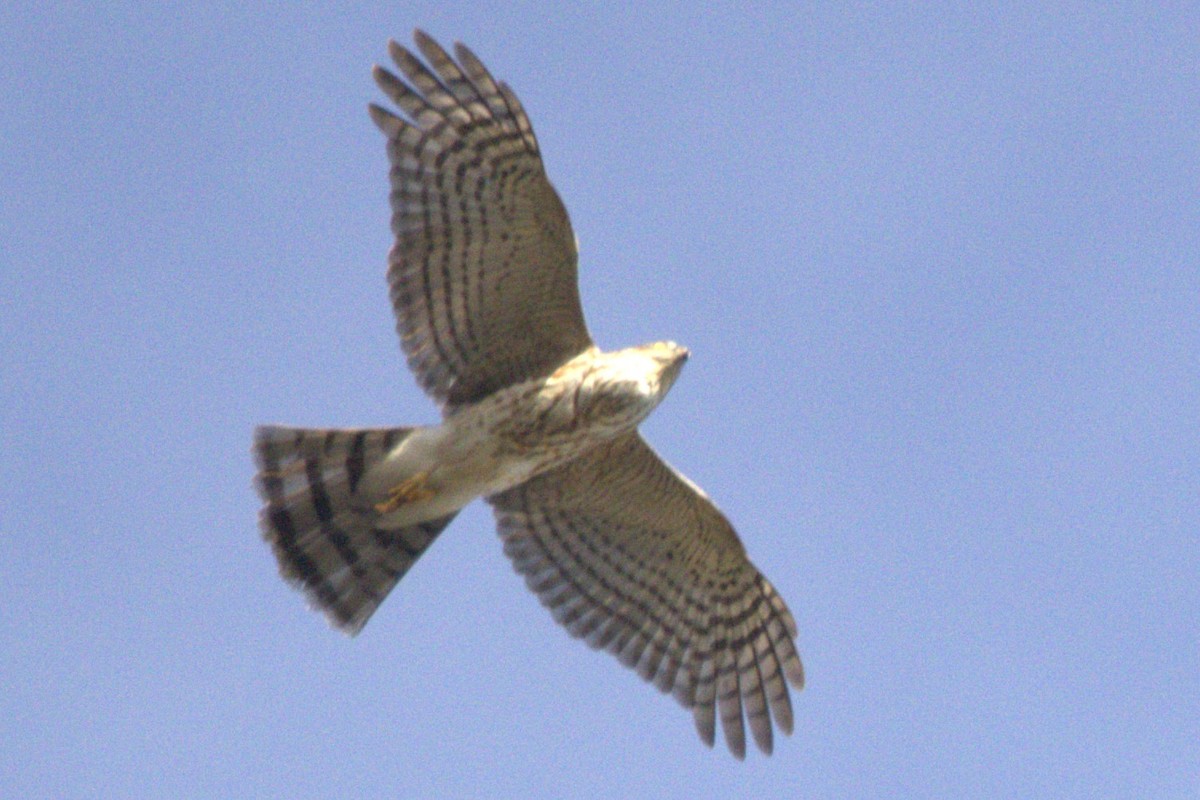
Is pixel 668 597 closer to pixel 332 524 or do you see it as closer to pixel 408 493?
pixel 408 493

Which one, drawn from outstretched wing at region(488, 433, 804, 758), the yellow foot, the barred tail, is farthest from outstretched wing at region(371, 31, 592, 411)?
outstretched wing at region(488, 433, 804, 758)

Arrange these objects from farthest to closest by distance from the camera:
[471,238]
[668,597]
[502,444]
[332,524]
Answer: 1. [668,597]
2. [332,524]
3. [502,444]
4. [471,238]

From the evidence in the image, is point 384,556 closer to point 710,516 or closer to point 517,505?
point 517,505

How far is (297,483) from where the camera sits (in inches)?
531

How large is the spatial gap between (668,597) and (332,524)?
2544mm

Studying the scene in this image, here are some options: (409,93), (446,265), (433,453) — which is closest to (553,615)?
(433,453)

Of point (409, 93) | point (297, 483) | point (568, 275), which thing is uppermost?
point (409, 93)

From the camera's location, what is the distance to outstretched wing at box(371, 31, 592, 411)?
1303cm

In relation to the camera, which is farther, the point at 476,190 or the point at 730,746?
the point at 730,746

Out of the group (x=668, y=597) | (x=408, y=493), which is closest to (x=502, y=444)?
(x=408, y=493)

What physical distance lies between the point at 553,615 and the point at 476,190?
3.23m

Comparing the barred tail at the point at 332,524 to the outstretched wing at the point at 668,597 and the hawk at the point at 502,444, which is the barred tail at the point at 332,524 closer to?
the hawk at the point at 502,444

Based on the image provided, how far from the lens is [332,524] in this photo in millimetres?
13734

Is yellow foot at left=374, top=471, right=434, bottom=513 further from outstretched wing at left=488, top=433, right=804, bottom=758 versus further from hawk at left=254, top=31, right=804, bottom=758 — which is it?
outstretched wing at left=488, top=433, right=804, bottom=758
